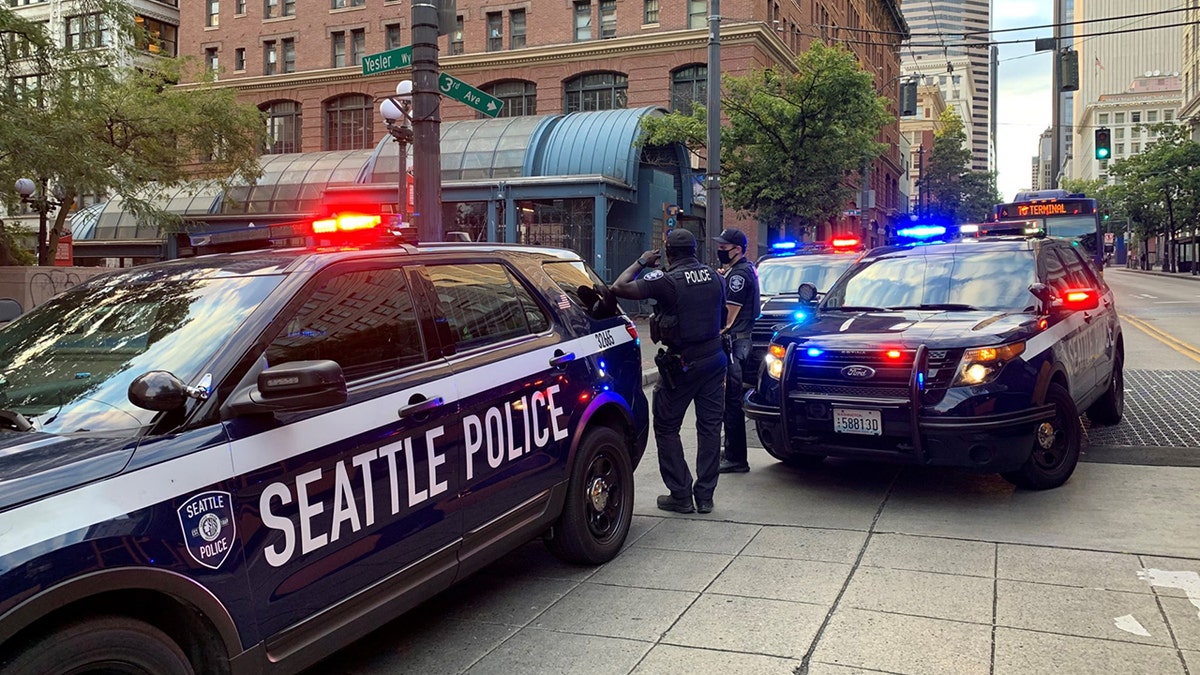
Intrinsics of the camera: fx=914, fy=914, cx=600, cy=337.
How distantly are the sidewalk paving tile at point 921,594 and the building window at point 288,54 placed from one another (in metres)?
43.7

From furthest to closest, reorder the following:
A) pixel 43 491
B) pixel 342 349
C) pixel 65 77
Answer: pixel 65 77 < pixel 342 349 < pixel 43 491

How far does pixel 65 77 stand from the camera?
13.0 m


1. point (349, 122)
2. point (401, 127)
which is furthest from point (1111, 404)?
point (349, 122)

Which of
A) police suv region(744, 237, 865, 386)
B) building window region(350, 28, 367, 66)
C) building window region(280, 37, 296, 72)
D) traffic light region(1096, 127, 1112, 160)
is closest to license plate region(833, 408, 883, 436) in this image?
police suv region(744, 237, 865, 386)

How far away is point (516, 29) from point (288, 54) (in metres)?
12.0

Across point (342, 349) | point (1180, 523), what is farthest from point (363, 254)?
point (1180, 523)

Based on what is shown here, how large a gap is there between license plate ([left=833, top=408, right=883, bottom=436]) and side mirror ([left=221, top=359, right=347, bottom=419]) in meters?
3.96

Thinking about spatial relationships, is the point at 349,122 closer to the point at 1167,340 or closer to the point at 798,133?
the point at 798,133

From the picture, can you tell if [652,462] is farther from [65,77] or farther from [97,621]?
[65,77]

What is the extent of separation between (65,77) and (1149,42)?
7189 inches

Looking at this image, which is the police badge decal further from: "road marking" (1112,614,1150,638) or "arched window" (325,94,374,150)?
"arched window" (325,94,374,150)

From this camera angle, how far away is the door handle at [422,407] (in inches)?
143

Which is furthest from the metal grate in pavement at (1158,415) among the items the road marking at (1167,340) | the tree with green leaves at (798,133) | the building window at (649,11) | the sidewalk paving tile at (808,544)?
the building window at (649,11)

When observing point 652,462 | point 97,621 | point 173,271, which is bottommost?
point 652,462
